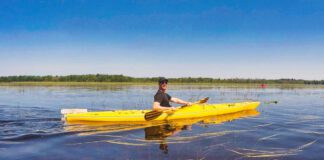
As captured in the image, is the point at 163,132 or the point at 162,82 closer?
the point at 163,132

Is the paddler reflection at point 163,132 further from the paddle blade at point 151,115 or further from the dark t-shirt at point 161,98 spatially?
the dark t-shirt at point 161,98

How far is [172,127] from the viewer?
11.8 metres

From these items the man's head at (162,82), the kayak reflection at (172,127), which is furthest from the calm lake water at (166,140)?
the man's head at (162,82)

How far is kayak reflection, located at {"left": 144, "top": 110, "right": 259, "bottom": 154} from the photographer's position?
31.8 feet

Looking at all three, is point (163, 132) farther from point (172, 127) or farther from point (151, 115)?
point (151, 115)

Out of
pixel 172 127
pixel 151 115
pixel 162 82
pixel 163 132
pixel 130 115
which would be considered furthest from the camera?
pixel 130 115

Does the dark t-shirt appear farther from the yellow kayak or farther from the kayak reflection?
the kayak reflection

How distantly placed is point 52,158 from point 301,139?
7.22 m

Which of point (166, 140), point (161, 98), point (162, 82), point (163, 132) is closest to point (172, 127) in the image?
point (163, 132)

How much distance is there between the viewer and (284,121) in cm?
1384

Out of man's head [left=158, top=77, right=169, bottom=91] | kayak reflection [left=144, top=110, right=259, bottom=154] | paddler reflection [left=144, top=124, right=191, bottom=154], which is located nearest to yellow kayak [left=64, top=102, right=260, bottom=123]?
kayak reflection [left=144, top=110, right=259, bottom=154]

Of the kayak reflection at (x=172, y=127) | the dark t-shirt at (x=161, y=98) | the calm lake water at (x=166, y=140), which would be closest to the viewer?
the calm lake water at (x=166, y=140)

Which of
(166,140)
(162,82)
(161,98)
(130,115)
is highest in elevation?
(162,82)

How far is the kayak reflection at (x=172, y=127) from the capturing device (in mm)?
9681
